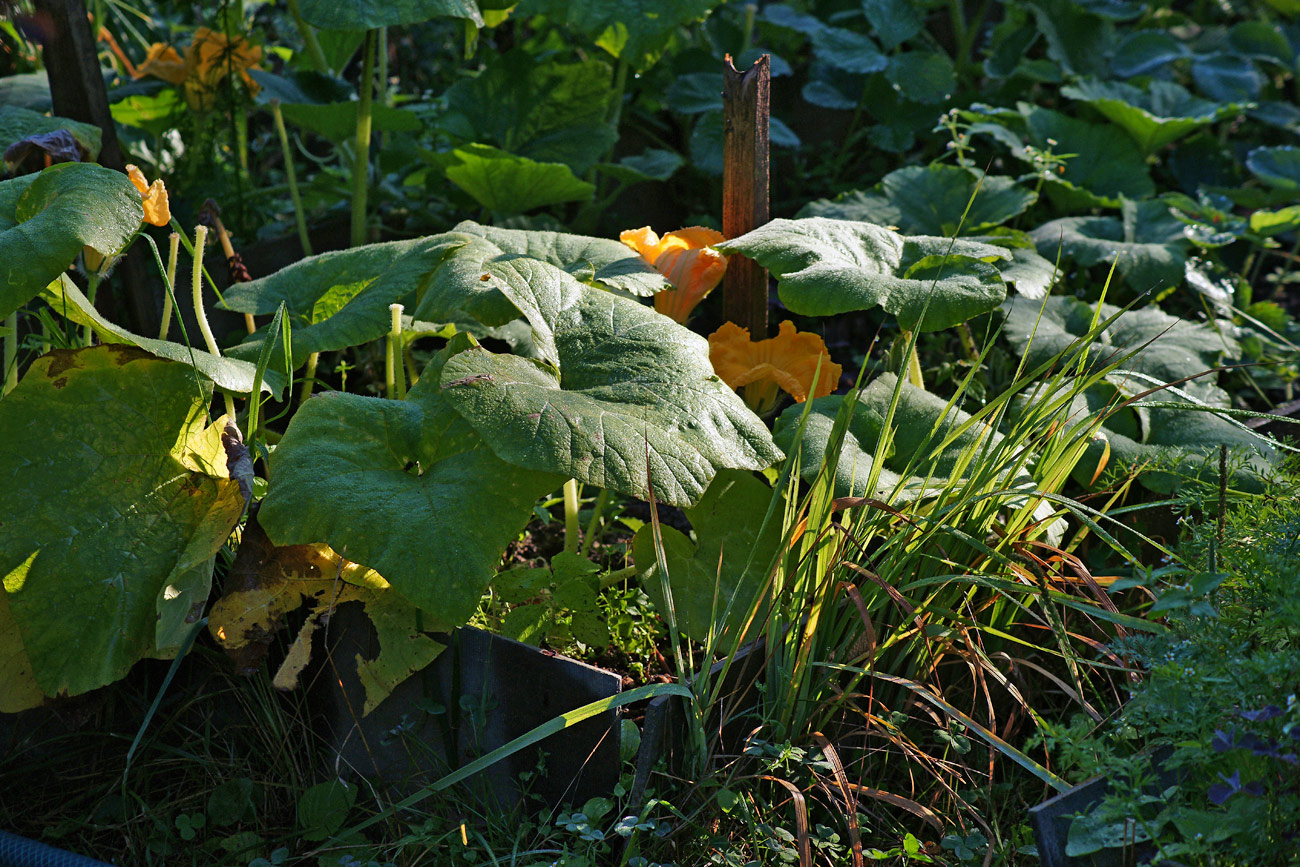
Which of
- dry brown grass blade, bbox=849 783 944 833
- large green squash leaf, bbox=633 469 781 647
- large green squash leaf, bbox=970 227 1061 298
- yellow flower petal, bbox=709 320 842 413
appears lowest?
dry brown grass blade, bbox=849 783 944 833

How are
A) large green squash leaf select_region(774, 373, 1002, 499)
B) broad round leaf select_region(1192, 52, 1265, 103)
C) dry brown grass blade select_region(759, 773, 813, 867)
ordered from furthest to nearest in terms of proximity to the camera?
broad round leaf select_region(1192, 52, 1265, 103) < large green squash leaf select_region(774, 373, 1002, 499) < dry brown grass blade select_region(759, 773, 813, 867)

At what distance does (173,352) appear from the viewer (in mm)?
1247

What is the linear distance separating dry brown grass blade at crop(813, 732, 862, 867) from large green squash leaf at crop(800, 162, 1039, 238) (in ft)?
4.37

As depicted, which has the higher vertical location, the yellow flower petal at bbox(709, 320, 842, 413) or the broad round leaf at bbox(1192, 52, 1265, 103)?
the broad round leaf at bbox(1192, 52, 1265, 103)

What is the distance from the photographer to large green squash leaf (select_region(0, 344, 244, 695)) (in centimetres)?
116

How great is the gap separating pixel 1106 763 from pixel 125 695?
1289 mm

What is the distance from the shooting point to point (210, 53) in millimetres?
2268

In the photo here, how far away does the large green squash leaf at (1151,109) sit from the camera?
2.53 m

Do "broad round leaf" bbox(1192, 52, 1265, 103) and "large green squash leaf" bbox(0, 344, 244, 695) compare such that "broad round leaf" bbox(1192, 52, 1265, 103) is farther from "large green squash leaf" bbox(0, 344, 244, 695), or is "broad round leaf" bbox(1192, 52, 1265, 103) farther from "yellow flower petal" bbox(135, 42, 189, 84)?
"large green squash leaf" bbox(0, 344, 244, 695)

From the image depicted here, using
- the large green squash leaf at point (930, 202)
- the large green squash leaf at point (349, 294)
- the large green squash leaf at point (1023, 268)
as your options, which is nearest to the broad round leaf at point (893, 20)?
the large green squash leaf at point (930, 202)

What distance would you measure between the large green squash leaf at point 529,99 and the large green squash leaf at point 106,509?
143 cm

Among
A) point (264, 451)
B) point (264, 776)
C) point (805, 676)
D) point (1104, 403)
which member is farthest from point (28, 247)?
point (1104, 403)

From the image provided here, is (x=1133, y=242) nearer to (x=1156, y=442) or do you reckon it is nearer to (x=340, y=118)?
(x=1156, y=442)

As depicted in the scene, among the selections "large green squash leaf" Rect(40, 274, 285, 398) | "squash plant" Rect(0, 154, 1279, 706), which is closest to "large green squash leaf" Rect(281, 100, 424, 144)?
"squash plant" Rect(0, 154, 1279, 706)
